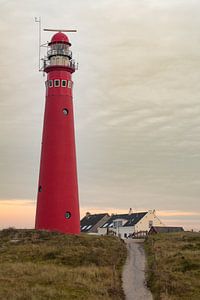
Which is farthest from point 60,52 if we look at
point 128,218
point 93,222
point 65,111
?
point 93,222

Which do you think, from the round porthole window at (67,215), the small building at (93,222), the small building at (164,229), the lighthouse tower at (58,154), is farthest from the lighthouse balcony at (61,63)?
the small building at (93,222)

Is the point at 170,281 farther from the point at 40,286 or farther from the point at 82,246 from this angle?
the point at 82,246

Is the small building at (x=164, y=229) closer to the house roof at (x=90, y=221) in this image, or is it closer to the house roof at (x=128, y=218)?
the house roof at (x=128, y=218)

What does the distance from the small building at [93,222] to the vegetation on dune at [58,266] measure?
3907cm

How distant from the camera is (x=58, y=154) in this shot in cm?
4141

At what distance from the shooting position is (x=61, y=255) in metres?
33.8

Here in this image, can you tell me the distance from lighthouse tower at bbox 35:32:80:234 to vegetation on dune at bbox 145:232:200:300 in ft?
25.3

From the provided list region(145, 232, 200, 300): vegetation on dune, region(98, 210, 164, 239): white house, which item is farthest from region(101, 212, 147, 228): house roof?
region(145, 232, 200, 300): vegetation on dune

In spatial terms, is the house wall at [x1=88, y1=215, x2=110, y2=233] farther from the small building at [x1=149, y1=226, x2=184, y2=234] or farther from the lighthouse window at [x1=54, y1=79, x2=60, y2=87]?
the lighthouse window at [x1=54, y1=79, x2=60, y2=87]

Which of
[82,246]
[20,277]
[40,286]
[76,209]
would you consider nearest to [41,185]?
[76,209]

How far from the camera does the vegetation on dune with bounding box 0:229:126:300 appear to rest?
74.1ft

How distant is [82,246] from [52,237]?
142 inches

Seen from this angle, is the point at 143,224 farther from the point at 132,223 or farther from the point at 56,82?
the point at 56,82

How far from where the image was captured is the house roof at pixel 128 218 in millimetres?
78256
